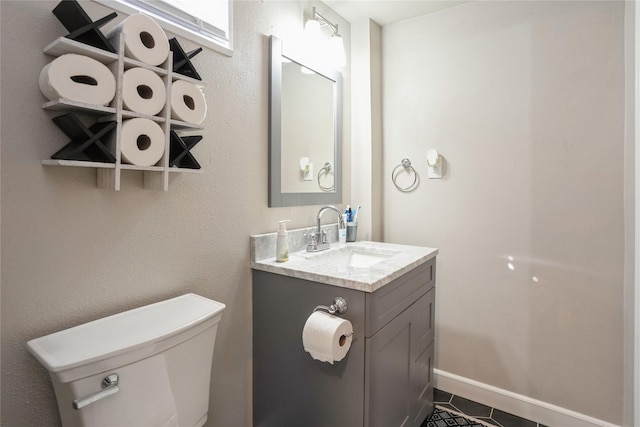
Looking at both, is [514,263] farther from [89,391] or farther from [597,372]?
[89,391]

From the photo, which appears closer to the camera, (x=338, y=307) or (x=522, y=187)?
(x=338, y=307)

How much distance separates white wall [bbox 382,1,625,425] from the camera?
164cm

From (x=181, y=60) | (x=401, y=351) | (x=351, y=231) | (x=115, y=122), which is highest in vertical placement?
(x=181, y=60)

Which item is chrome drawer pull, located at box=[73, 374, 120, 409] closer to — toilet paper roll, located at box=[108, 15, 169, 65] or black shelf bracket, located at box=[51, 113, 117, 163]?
black shelf bracket, located at box=[51, 113, 117, 163]

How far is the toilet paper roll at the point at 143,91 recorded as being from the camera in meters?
0.96

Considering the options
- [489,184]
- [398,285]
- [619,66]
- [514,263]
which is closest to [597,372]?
[514,263]

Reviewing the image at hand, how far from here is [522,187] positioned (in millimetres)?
1836

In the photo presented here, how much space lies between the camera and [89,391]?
81cm

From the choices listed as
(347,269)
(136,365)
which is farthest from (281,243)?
(136,365)

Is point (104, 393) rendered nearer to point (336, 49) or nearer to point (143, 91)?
point (143, 91)

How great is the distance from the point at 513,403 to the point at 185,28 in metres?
2.41

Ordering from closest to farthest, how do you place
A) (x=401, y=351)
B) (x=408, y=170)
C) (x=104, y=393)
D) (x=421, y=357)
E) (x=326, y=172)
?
(x=104, y=393), (x=401, y=351), (x=421, y=357), (x=326, y=172), (x=408, y=170)

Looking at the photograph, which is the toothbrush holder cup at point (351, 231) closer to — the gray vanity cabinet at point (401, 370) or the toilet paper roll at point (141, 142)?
the gray vanity cabinet at point (401, 370)

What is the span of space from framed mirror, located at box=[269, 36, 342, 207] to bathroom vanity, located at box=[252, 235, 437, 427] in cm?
35
